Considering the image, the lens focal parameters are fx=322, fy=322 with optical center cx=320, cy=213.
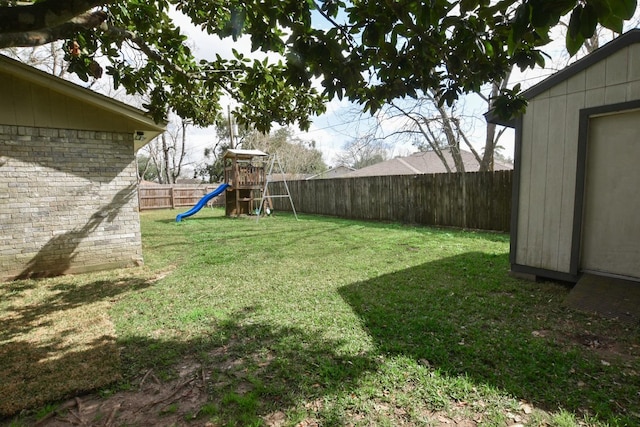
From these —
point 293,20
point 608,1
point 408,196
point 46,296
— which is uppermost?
point 293,20

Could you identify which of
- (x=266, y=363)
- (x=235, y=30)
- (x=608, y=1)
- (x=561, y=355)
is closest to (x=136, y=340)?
(x=266, y=363)

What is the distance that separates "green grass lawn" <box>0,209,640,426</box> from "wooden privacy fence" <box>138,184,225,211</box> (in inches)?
610

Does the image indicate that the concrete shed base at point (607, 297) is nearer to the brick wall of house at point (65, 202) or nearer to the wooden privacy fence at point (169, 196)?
the brick wall of house at point (65, 202)

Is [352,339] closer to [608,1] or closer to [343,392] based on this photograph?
[343,392]

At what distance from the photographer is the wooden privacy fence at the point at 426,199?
27.5 feet

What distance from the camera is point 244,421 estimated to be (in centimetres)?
193

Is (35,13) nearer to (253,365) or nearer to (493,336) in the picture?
(253,365)

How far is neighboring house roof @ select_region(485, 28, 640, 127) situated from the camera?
349 centimetres

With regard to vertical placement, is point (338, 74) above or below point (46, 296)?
→ above

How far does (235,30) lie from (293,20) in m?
0.68

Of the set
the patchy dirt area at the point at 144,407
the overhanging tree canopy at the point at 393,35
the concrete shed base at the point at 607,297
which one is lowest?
the patchy dirt area at the point at 144,407

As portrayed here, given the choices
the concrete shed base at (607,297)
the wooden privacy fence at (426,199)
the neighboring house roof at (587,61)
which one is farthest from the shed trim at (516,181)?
the wooden privacy fence at (426,199)

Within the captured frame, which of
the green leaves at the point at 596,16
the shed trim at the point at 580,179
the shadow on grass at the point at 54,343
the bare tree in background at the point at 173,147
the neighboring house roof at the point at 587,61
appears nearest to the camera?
the green leaves at the point at 596,16

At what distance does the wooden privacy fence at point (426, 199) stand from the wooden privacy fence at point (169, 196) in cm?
985
